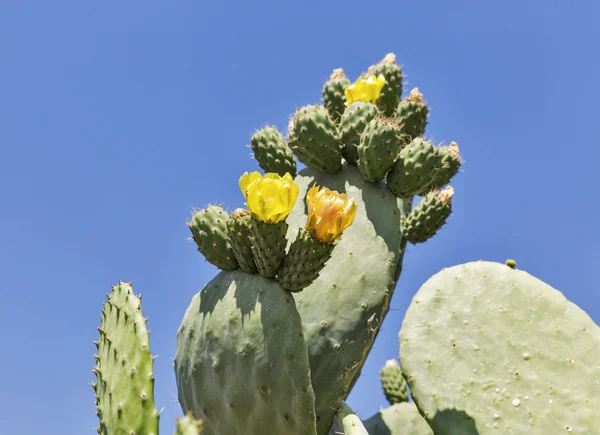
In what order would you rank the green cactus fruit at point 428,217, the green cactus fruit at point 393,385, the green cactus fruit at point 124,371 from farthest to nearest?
the green cactus fruit at point 393,385 → the green cactus fruit at point 428,217 → the green cactus fruit at point 124,371

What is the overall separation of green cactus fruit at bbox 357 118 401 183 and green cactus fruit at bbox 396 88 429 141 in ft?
1.52

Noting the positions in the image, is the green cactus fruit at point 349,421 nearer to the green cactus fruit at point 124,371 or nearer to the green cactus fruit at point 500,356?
the green cactus fruit at point 500,356

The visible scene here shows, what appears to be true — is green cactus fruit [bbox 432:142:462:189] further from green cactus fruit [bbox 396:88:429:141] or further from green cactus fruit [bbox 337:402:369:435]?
green cactus fruit [bbox 337:402:369:435]

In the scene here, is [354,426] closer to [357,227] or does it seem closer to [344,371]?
[344,371]

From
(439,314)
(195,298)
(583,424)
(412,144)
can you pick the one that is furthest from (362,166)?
(583,424)

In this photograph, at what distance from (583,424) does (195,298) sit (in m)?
1.59

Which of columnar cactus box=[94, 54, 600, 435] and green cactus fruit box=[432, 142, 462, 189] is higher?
green cactus fruit box=[432, 142, 462, 189]

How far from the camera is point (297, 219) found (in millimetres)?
2984

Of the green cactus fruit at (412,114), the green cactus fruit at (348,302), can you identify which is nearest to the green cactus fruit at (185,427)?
the green cactus fruit at (348,302)

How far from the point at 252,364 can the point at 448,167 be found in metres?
1.61

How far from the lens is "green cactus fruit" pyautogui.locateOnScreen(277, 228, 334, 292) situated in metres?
2.29

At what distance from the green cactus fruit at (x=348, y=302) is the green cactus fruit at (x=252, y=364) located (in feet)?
1.08

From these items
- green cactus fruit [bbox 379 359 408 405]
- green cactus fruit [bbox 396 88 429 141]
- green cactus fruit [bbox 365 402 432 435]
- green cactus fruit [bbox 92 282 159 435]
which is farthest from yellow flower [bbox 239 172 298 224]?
green cactus fruit [bbox 379 359 408 405]

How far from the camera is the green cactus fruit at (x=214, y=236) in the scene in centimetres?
252
